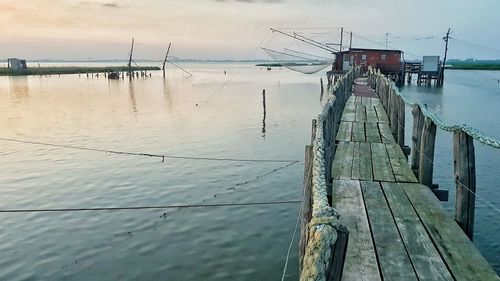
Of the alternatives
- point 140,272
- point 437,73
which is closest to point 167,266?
point 140,272

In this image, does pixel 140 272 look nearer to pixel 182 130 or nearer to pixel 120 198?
pixel 120 198

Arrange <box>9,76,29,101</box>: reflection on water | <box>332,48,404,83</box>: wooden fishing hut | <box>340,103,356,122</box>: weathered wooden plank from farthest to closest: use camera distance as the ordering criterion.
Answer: <box>332,48,404,83</box>: wooden fishing hut < <box>9,76,29,101</box>: reflection on water < <box>340,103,356,122</box>: weathered wooden plank

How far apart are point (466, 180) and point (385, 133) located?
22.6 feet

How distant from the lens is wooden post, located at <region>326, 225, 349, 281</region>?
257 centimetres

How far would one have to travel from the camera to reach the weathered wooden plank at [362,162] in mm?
7770

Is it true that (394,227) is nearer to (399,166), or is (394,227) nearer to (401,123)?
(399,166)

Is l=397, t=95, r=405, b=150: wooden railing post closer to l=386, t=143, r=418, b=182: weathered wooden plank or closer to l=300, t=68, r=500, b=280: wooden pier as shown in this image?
l=386, t=143, r=418, b=182: weathered wooden plank

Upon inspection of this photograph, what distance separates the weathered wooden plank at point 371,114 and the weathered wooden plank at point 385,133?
1048mm

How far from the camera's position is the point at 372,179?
7539 millimetres

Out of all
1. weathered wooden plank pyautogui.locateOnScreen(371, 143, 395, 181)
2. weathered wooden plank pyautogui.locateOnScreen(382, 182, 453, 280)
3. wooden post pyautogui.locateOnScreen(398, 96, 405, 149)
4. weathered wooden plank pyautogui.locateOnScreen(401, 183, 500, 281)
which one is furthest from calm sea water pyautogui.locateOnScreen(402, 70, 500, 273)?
wooden post pyautogui.locateOnScreen(398, 96, 405, 149)

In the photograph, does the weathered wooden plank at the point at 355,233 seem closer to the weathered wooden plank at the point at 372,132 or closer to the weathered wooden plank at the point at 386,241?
the weathered wooden plank at the point at 386,241

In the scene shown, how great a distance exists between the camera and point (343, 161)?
8.85 metres

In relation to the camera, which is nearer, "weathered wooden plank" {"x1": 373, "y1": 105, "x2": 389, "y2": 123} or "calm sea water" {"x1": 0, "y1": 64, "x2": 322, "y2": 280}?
"calm sea water" {"x1": 0, "y1": 64, "x2": 322, "y2": 280}

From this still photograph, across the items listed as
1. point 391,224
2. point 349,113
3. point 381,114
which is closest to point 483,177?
point 381,114
